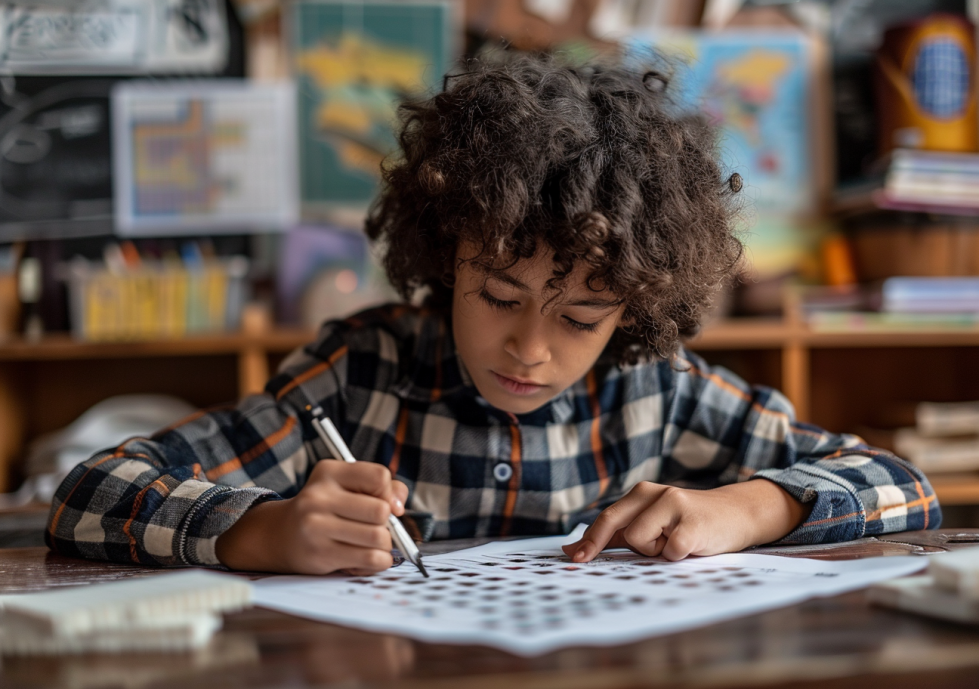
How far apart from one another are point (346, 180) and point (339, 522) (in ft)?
4.58

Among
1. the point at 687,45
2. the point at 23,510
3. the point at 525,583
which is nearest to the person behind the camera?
the point at 525,583

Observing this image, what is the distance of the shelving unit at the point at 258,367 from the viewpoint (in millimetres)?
1758

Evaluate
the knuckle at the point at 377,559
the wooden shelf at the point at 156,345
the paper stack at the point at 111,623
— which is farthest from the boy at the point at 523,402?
the wooden shelf at the point at 156,345

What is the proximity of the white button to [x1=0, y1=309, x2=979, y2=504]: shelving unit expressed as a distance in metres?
0.78

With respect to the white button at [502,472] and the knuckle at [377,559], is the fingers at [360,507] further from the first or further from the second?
the white button at [502,472]

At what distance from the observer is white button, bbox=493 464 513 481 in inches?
41.8

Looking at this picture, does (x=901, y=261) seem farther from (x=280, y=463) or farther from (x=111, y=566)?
(x=111, y=566)

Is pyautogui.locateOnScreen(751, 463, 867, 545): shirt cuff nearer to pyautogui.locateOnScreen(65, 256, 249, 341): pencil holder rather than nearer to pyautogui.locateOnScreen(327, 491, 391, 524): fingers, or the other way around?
pyautogui.locateOnScreen(327, 491, 391, 524): fingers

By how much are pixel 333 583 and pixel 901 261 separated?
1.56 meters

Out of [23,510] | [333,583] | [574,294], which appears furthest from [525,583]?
[23,510]

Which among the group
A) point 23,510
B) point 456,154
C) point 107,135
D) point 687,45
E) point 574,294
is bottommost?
point 23,510

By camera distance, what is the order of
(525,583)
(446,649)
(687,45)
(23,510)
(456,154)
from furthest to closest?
(687,45) < (23,510) < (456,154) < (525,583) < (446,649)

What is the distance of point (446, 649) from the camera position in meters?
0.51

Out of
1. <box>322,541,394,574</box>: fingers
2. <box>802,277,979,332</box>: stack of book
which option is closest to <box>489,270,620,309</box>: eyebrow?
<box>322,541,394,574</box>: fingers
